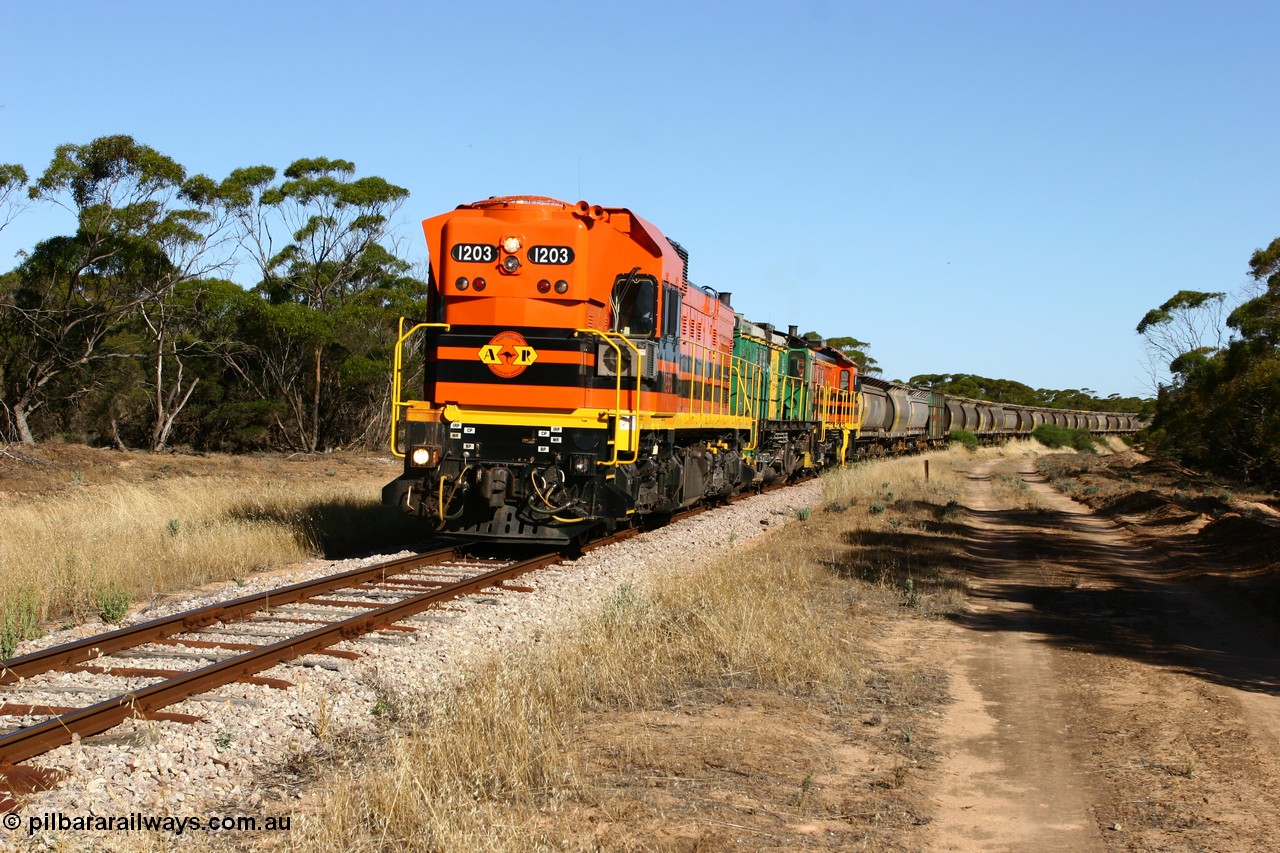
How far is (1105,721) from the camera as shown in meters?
7.29

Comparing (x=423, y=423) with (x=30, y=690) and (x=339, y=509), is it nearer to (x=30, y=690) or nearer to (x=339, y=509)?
(x=339, y=509)

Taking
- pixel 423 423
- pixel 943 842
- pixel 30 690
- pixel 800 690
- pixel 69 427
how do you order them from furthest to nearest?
1. pixel 69 427
2. pixel 423 423
3. pixel 800 690
4. pixel 30 690
5. pixel 943 842

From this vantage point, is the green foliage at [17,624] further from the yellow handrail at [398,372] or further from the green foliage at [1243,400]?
the green foliage at [1243,400]

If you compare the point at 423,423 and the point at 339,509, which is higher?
the point at 423,423

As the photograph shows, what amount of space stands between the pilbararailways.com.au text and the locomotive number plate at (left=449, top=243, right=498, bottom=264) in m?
8.95

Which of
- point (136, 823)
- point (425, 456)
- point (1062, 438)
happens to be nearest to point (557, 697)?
point (136, 823)

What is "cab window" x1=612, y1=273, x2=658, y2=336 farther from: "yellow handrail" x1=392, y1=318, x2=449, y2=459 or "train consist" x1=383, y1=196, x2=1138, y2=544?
"yellow handrail" x1=392, y1=318, x2=449, y2=459

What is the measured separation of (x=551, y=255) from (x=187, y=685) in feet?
24.3

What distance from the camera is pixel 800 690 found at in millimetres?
7770

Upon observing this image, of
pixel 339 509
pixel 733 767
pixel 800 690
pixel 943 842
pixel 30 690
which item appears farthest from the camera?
pixel 339 509

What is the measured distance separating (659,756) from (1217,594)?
9652 mm

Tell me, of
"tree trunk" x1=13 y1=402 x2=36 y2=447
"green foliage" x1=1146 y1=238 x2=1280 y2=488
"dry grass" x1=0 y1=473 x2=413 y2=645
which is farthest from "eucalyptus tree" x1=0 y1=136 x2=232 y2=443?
"green foliage" x1=1146 y1=238 x2=1280 y2=488

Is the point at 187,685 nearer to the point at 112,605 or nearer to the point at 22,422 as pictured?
the point at 112,605

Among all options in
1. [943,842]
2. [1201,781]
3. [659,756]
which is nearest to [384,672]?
[659,756]
